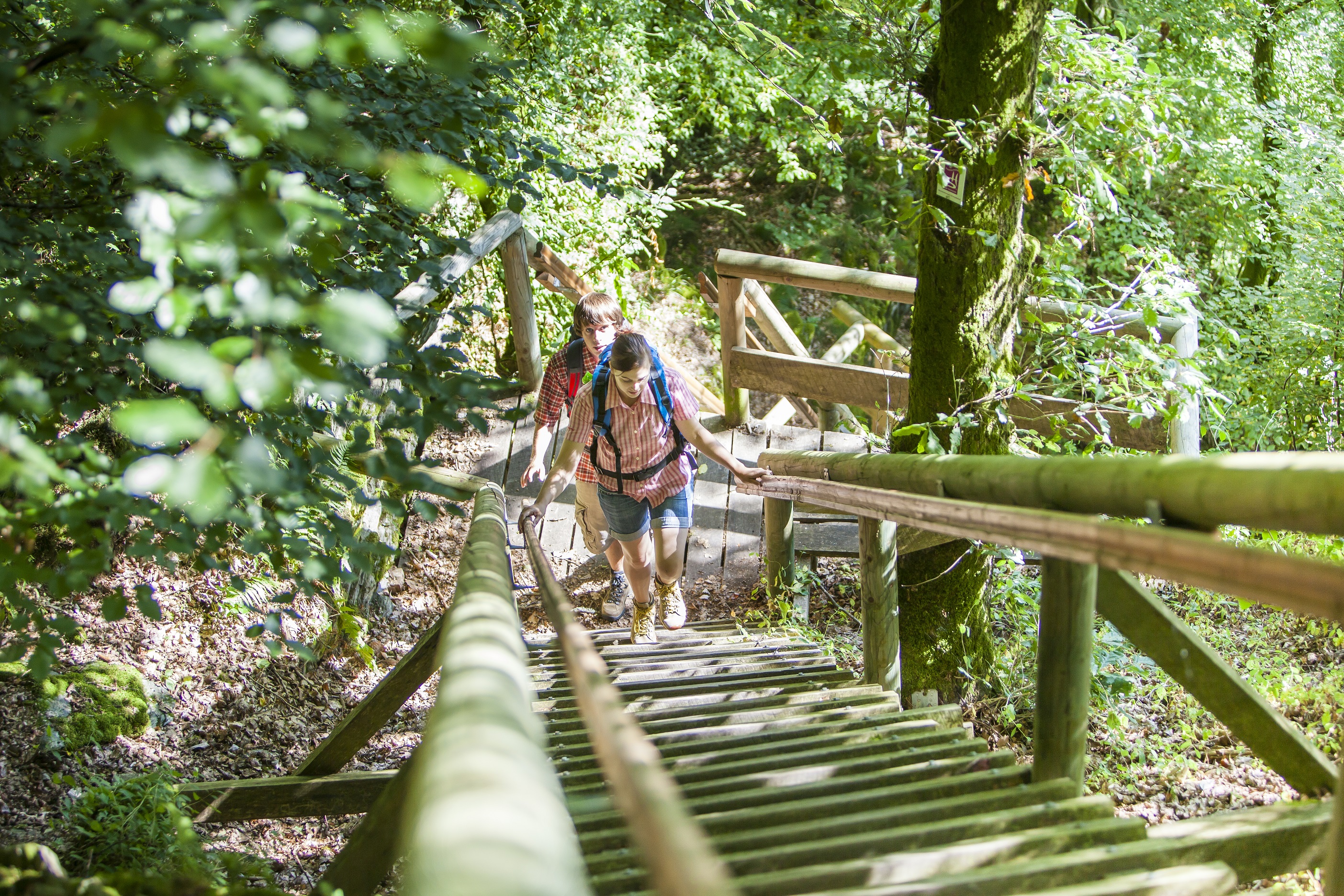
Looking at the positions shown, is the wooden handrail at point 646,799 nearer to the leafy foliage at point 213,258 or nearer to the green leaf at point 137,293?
the leafy foliage at point 213,258

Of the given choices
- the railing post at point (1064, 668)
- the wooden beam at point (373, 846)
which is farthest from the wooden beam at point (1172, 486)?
the wooden beam at point (373, 846)

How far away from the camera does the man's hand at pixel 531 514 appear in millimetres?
3902

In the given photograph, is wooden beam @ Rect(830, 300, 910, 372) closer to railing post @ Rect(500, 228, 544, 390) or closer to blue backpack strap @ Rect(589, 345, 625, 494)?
railing post @ Rect(500, 228, 544, 390)

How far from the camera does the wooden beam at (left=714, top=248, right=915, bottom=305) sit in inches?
221

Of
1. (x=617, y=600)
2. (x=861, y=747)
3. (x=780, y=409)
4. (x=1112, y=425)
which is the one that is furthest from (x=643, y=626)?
(x=780, y=409)

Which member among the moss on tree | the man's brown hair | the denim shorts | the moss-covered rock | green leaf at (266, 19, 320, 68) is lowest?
the moss-covered rock

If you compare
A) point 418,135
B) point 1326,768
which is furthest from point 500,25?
point 1326,768

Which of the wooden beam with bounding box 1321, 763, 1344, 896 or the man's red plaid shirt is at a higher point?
the man's red plaid shirt

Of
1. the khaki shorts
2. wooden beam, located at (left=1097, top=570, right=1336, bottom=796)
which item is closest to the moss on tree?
wooden beam, located at (left=1097, top=570, right=1336, bottom=796)

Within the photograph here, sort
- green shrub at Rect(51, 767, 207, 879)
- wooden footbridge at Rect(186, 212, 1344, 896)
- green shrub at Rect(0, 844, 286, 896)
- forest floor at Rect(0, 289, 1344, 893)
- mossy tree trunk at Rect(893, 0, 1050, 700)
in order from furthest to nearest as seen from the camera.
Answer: mossy tree trunk at Rect(893, 0, 1050, 700) < forest floor at Rect(0, 289, 1344, 893) < green shrub at Rect(51, 767, 207, 879) < green shrub at Rect(0, 844, 286, 896) < wooden footbridge at Rect(186, 212, 1344, 896)

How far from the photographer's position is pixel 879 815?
2.11 m

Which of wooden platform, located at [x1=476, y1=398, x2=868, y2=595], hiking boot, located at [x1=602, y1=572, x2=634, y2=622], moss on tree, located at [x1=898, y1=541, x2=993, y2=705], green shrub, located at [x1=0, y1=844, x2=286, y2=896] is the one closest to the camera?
green shrub, located at [x1=0, y1=844, x2=286, y2=896]

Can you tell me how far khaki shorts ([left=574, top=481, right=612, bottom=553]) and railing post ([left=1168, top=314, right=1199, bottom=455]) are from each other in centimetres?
286

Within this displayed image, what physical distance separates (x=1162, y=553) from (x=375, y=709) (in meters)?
2.65
